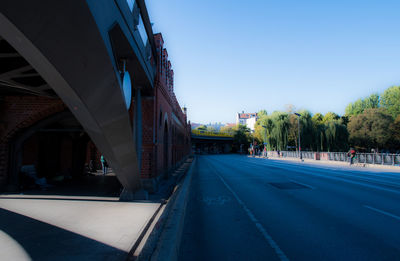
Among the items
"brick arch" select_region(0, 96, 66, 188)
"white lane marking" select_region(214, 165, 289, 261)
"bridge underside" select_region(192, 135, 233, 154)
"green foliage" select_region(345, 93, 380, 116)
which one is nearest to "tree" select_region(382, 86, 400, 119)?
"green foliage" select_region(345, 93, 380, 116)

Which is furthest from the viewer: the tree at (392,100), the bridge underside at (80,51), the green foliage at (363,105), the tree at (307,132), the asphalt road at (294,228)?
the green foliage at (363,105)

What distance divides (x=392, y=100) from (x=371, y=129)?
13728 mm

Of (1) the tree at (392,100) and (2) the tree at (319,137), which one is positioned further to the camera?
(1) the tree at (392,100)

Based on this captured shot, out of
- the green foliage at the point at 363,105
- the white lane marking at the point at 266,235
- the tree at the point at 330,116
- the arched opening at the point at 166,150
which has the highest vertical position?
the green foliage at the point at 363,105

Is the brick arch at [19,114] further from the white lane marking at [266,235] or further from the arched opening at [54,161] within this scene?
the white lane marking at [266,235]

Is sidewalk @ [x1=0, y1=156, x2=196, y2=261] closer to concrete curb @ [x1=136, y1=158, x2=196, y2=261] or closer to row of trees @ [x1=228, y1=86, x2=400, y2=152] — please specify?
concrete curb @ [x1=136, y1=158, x2=196, y2=261]

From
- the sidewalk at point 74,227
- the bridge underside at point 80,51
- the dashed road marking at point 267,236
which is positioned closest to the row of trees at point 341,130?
the dashed road marking at point 267,236

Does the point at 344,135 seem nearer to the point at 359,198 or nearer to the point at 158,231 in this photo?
the point at 359,198

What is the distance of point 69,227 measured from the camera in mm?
5070

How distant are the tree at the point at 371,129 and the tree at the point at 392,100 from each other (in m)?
7.02

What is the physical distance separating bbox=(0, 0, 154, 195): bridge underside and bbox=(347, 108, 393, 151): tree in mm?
52882

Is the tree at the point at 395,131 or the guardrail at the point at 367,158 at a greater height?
the tree at the point at 395,131

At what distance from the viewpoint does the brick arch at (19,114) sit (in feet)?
31.2

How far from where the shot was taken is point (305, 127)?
4506 centimetres
